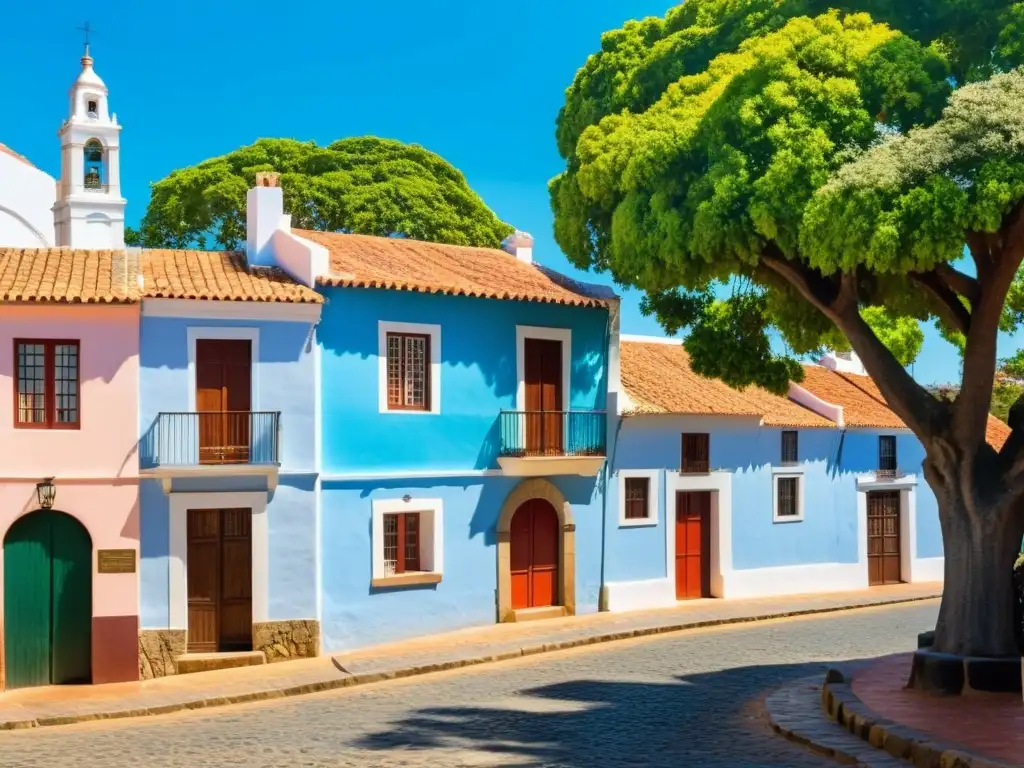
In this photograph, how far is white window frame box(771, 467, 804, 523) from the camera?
94.8 feet

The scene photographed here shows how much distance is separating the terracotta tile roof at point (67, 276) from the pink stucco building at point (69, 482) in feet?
0.13

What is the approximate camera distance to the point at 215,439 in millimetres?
20422

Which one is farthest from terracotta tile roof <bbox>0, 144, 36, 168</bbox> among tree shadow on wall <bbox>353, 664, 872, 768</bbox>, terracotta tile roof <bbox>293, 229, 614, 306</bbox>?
tree shadow on wall <bbox>353, 664, 872, 768</bbox>

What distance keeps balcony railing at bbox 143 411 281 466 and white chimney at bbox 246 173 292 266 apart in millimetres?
3269

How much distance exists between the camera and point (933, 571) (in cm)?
3247

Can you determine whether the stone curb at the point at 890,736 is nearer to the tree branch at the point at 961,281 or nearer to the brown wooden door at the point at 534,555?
the tree branch at the point at 961,281

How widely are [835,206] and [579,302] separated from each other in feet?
35.2

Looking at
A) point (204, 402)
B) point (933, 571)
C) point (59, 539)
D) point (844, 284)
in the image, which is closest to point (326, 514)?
point (204, 402)

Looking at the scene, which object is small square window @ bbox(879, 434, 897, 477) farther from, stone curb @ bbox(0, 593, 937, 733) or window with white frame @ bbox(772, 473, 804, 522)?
stone curb @ bbox(0, 593, 937, 733)

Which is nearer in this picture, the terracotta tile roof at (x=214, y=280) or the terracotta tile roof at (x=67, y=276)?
the terracotta tile roof at (x=67, y=276)

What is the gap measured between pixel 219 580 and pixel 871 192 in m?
11.8

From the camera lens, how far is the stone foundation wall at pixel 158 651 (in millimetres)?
19766

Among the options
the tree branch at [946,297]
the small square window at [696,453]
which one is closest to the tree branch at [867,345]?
the tree branch at [946,297]

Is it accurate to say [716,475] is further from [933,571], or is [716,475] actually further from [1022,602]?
[1022,602]
